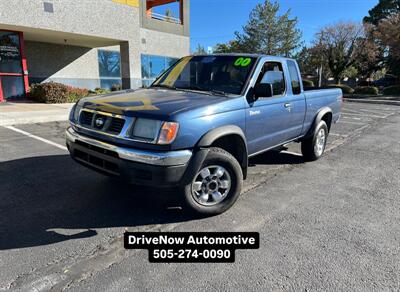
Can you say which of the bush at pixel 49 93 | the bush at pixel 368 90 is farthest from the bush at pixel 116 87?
the bush at pixel 368 90

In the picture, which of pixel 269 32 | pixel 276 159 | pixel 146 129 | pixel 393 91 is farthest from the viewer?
pixel 269 32

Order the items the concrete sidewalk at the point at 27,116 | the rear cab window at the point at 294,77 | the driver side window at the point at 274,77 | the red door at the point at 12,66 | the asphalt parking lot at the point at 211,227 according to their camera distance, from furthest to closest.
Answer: the red door at the point at 12,66 → the concrete sidewalk at the point at 27,116 → the rear cab window at the point at 294,77 → the driver side window at the point at 274,77 → the asphalt parking lot at the point at 211,227

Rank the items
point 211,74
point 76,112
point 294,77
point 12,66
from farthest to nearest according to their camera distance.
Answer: point 12,66 < point 294,77 < point 211,74 < point 76,112

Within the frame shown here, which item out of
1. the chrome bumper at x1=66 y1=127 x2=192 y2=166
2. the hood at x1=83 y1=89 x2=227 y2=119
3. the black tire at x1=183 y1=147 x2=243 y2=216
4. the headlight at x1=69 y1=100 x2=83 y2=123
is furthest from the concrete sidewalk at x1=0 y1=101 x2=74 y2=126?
the black tire at x1=183 y1=147 x2=243 y2=216

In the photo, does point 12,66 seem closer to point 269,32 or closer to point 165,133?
point 165,133

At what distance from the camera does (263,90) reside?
12.5 feet

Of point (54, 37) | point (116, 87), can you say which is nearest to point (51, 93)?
point (54, 37)

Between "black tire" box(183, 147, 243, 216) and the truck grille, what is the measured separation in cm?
95

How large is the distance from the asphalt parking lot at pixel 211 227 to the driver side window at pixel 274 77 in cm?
143

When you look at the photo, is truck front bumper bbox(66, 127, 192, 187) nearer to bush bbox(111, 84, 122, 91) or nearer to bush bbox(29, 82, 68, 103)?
bush bbox(29, 82, 68, 103)

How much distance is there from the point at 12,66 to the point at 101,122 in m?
12.7

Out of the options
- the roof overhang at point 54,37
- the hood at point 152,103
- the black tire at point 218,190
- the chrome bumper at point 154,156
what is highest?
the roof overhang at point 54,37

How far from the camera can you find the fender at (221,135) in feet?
10.6

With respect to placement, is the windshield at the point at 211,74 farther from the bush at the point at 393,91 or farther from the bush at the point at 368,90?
the bush at the point at 393,91
